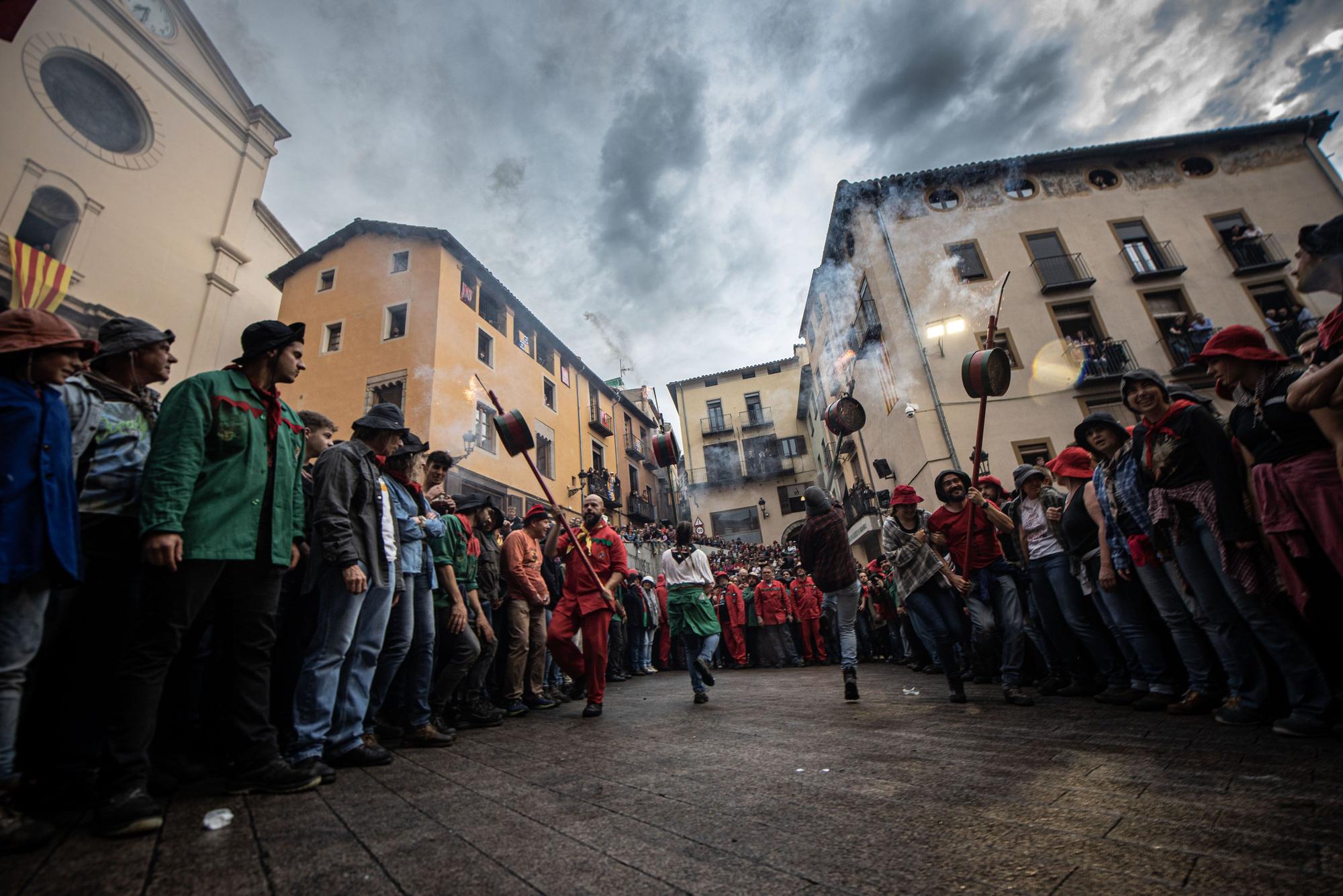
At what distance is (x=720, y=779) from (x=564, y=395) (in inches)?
868

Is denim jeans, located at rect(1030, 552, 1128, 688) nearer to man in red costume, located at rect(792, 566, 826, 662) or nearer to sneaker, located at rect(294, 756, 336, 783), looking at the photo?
sneaker, located at rect(294, 756, 336, 783)

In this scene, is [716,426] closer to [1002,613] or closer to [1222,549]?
[1002,613]

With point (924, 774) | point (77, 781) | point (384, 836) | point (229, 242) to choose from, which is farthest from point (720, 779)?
point (229, 242)

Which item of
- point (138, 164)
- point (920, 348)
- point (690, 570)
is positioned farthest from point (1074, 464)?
point (138, 164)

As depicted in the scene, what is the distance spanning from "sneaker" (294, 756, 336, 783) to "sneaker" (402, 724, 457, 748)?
30.2 inches

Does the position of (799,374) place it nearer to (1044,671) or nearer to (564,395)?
(564,395)

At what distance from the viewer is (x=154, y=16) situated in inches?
520

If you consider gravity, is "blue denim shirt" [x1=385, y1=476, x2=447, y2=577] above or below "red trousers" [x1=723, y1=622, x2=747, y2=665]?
above

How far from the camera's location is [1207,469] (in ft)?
9.21

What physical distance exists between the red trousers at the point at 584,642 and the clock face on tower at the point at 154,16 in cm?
1799

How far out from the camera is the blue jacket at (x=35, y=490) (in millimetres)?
1670

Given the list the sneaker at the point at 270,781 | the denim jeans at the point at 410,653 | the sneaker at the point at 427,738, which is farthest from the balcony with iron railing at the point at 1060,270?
the sneaker at the point at 270,781

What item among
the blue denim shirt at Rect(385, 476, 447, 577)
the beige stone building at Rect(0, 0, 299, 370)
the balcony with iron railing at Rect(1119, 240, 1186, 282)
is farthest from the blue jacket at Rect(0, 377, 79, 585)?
the balcony with iron railing at Rect(1119, 240, 1186, 282)

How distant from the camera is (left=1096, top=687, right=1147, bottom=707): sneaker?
351cm
